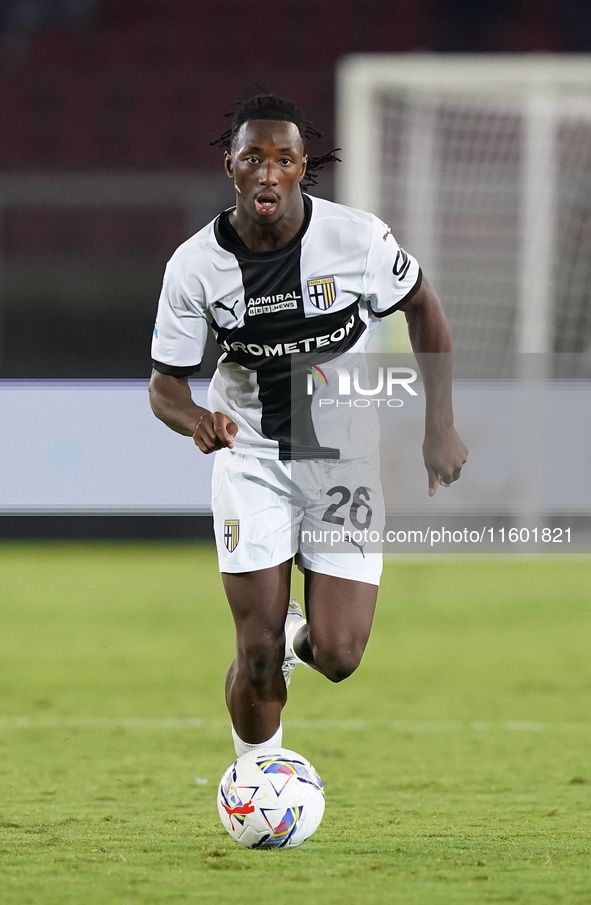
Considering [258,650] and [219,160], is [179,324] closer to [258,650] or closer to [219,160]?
[258,650]

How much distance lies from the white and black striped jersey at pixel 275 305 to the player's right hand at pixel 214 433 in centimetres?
40

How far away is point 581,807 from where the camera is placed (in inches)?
168

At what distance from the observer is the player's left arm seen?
13.6 feet

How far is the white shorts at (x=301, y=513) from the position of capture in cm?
399

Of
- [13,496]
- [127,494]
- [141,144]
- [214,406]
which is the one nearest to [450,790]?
[214,406]

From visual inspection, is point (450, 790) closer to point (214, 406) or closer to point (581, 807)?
point (581, 807)

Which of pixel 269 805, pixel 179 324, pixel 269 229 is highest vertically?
pixel 269 229

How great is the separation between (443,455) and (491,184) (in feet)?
23.8

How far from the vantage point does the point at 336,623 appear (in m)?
3.99

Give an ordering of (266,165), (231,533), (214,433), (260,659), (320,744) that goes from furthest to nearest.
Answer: (320,744)
(231,533)
(260,659)
(266,165)
(214,433)

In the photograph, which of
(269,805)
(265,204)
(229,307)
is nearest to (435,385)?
(229,307)

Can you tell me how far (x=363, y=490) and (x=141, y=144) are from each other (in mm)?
13786

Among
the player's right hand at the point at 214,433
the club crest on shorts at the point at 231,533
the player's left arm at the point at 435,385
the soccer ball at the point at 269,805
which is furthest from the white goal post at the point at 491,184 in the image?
the soccer ball at the point at 269,805

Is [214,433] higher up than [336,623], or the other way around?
[214,433]
